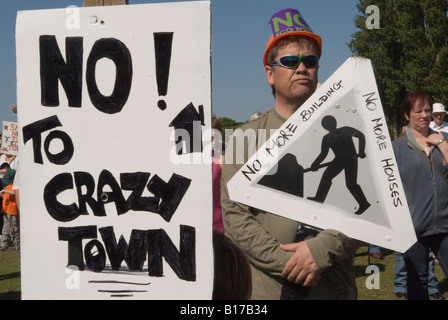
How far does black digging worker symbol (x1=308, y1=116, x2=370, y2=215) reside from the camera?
1.95 m

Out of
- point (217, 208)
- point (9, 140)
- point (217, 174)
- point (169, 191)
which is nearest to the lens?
point (169, 191)

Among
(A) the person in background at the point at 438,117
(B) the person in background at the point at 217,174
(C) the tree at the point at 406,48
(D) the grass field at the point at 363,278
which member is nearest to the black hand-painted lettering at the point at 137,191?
(B) the person in background at the point at 217,174

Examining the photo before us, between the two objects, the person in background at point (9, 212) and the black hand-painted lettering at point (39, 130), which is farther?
the person in background at point (9, 212)

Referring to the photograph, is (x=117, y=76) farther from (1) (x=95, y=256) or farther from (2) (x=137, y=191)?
A: (1) (x=95, y=256)

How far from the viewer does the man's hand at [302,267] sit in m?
1.94

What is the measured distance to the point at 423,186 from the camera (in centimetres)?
412

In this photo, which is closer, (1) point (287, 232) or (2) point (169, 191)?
(2) point (169, 191)

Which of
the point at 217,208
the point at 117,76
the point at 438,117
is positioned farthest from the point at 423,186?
the point at 438,117

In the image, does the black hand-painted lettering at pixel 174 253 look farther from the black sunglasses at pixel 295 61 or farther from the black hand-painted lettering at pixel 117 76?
the black sunglasses at pixel 295 61

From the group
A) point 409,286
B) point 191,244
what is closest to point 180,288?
point 191,244

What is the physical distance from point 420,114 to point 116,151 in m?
2.82

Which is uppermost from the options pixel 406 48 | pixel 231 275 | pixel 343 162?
pixel 406 48

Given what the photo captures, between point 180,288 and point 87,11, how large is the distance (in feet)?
3.11

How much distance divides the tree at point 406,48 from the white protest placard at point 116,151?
31.1 meters
